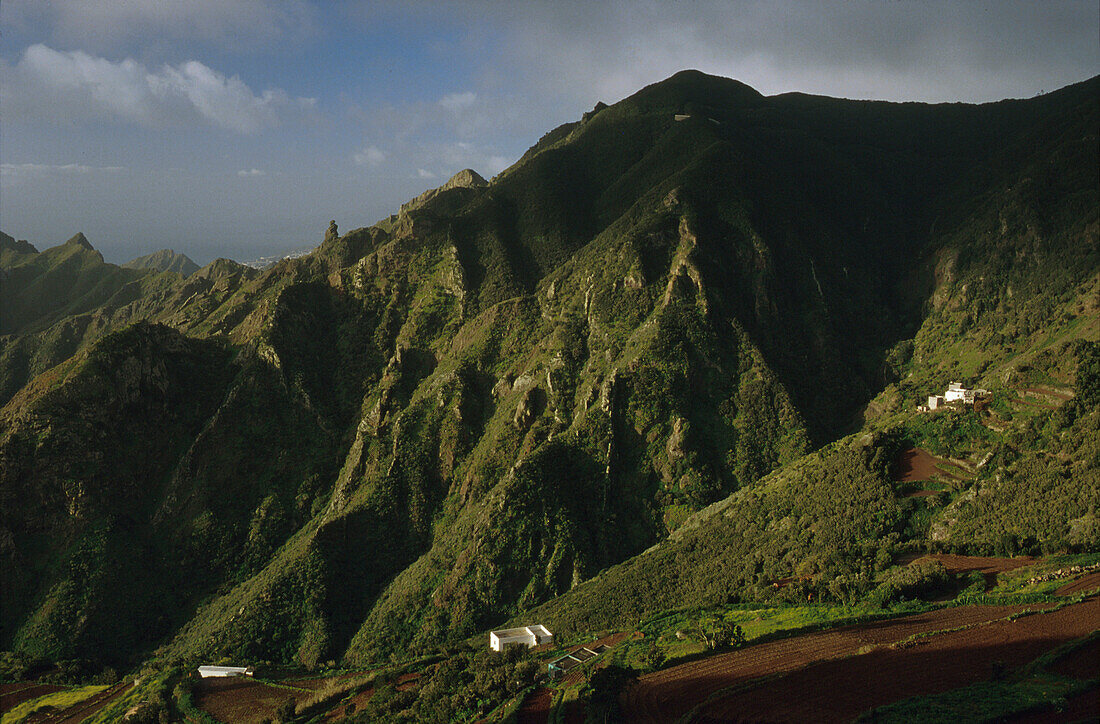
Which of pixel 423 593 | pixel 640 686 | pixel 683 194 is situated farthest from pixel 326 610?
pixel 683 194

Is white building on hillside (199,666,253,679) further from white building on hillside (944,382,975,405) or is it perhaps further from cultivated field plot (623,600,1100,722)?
white building on hillside (944,382,975,405)

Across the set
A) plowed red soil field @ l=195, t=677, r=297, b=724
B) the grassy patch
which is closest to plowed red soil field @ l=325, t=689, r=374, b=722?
plowed red soil field @ l=195, t=677, r=297, b=724

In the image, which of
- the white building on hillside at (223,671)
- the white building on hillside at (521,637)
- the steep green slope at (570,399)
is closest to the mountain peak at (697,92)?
the steep green slope at (570,399)

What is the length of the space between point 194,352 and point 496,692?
91904 mm

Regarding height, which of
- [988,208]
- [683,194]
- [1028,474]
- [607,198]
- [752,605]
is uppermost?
[607,198]

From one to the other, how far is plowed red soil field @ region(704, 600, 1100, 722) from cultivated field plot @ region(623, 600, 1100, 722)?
0.04 meters

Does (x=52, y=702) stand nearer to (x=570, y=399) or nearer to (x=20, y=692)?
(x=20, y=692)

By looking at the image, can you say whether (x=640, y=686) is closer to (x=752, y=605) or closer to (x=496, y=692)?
(x=496, y=692)

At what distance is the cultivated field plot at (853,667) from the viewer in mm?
32062

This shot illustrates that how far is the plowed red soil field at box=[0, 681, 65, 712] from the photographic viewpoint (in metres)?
59.8

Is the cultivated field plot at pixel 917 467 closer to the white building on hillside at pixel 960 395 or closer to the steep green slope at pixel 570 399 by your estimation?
the steep green slope at pixel 570 399

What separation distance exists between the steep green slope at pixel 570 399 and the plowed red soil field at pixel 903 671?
56.5ft

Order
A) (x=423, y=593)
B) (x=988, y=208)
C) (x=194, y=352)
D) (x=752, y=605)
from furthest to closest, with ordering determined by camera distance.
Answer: (x=988, y=208), (x=194, y=352), (x=423, y=593), (x=752, y=605)

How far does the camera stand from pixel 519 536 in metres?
85.1
